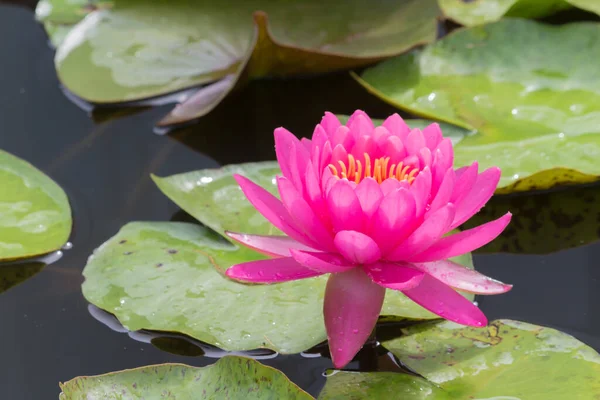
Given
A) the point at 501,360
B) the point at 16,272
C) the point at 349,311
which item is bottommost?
the point at 16,272

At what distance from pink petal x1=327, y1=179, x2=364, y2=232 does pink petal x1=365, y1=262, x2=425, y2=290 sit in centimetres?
8

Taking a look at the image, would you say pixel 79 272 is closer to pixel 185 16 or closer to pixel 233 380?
pixel 233 380

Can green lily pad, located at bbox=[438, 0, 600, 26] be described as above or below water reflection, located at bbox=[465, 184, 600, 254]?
above

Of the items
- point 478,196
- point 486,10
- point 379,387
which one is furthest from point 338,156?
point 486,10

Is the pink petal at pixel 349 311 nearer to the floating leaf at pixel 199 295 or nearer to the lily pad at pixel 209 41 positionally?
the floating leaf at pixel 199 295

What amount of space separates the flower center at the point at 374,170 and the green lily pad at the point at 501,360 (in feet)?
1.12

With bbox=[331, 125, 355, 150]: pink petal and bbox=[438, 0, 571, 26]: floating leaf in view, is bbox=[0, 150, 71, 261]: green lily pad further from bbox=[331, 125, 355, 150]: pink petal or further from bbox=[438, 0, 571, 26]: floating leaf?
bbox=[438, 0, 571, 26]: floating leaf

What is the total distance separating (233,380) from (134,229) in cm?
55

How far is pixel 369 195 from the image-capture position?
0.99 m

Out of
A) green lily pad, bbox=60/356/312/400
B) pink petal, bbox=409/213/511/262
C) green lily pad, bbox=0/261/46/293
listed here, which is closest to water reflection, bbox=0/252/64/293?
green lily pad, bbox=0/261/46/293

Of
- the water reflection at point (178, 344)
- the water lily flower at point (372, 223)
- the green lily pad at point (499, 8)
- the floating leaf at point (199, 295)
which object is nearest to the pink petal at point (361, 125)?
the water lily flower at point (372, 223)

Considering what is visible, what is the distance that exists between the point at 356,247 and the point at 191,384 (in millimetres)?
369

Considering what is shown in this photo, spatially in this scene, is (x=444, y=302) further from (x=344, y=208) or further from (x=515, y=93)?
(x=515, y=93)

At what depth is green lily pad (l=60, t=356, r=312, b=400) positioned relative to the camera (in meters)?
1.06
